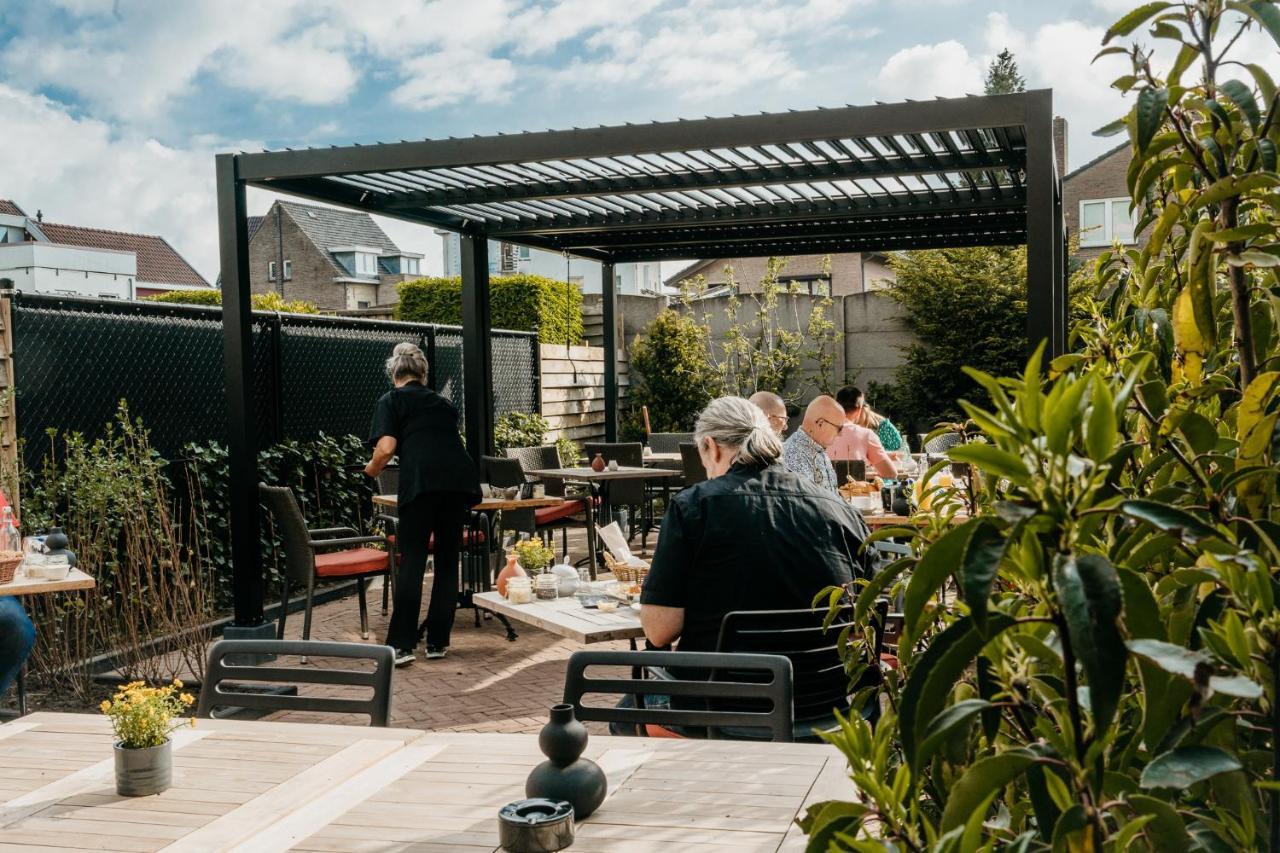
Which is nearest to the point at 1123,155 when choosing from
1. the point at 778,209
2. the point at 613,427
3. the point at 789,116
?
the point at 613,427

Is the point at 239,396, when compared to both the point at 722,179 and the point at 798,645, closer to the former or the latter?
the point at 722,179

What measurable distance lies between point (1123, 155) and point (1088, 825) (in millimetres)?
31913

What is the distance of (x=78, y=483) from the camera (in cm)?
596

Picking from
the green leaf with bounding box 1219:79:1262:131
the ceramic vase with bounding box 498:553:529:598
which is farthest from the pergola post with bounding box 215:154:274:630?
the green leaf with bounding box 1219:79:1262:131

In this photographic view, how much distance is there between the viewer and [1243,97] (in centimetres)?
102

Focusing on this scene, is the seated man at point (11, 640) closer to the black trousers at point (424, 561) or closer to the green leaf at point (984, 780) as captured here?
the black trousers at point (424, 561)

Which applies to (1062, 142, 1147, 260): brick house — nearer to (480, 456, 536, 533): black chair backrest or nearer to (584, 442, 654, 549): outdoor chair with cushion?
(584, 442, 654, 549): outdoor chair with cushion

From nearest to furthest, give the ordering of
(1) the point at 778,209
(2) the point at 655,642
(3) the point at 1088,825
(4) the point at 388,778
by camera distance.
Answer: (3) the point at 1088,825 < (4) the point at 388,778 < (2) the point at 655,642 < (1) the point at 778,209

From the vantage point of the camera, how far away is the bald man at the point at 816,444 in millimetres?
6367

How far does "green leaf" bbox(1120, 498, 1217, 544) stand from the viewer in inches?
28.3

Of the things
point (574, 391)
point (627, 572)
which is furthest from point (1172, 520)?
point (574, 391)

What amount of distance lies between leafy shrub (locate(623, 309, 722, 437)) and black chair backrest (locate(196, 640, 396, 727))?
11.4 meters

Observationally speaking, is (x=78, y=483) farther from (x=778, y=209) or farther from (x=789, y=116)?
(x=778, y=209)

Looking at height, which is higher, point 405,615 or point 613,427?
point 613,427
